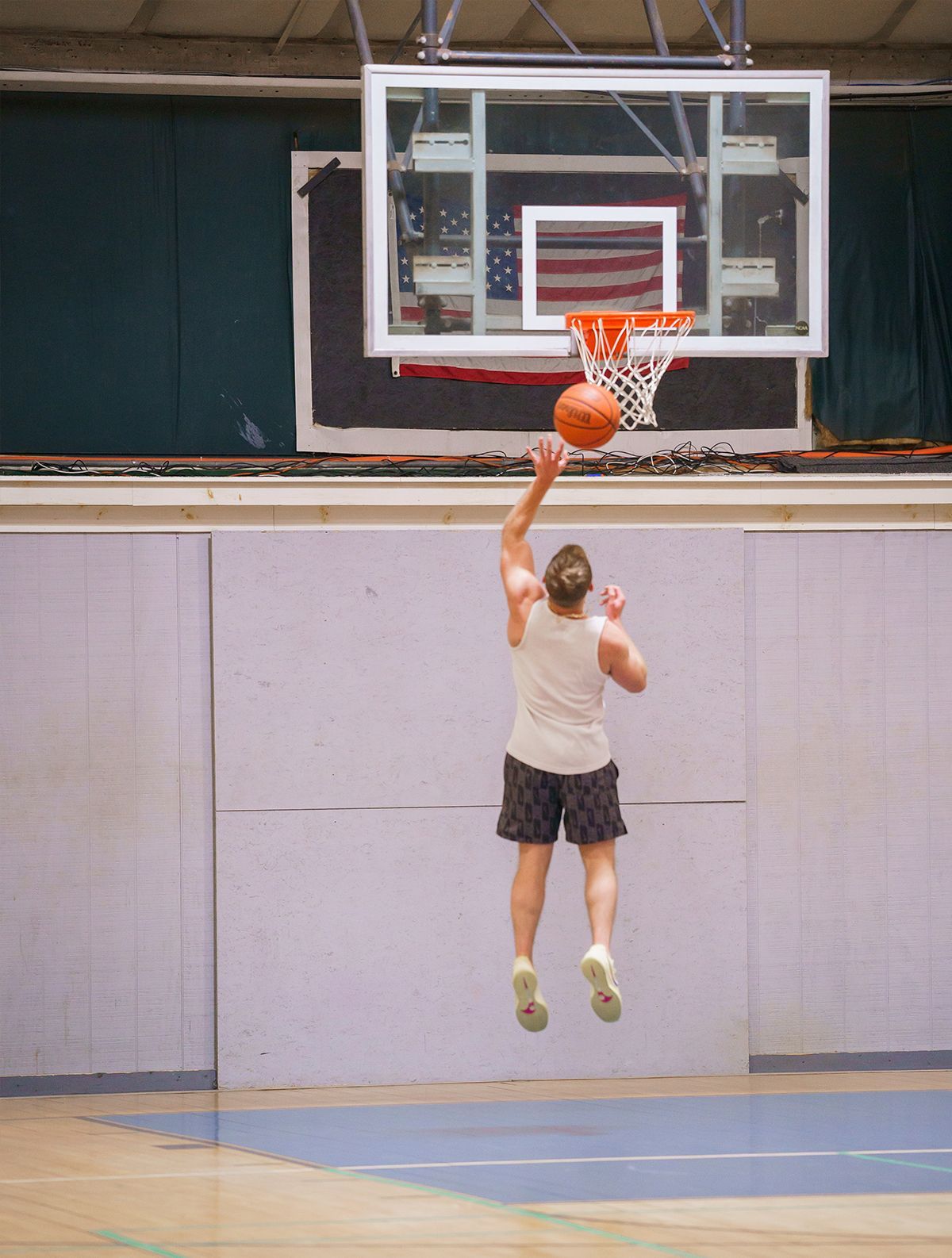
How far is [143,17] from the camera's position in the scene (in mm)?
9469

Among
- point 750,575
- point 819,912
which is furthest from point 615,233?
point 819,912

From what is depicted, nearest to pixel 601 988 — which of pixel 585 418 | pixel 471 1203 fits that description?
pixel 471 1203

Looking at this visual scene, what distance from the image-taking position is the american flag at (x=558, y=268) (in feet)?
22.0

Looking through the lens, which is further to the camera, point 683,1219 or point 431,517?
point 431,517

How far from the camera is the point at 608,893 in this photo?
5.86 metres

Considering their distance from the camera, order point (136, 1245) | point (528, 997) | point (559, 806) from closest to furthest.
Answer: point (136, 1245), point (528, 997), point (559, 806)

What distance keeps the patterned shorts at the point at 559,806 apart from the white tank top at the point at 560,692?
0.13 ft

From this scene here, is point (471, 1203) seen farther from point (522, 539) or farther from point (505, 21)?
point (505, 21)

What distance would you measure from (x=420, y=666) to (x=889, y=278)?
409 centimetres

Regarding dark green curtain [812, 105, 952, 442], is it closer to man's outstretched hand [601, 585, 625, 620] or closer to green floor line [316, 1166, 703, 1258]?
man's outstretched hand [601, 585, 625, 620]

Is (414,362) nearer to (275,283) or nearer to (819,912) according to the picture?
(275,283)

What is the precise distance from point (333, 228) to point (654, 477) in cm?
272

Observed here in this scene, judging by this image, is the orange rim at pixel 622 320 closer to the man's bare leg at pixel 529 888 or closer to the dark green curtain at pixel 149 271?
the man's bare leg at pixel 529 888

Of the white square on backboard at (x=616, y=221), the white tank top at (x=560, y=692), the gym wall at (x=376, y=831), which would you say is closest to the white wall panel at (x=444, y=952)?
the gym wall at (x=376, y=831)
